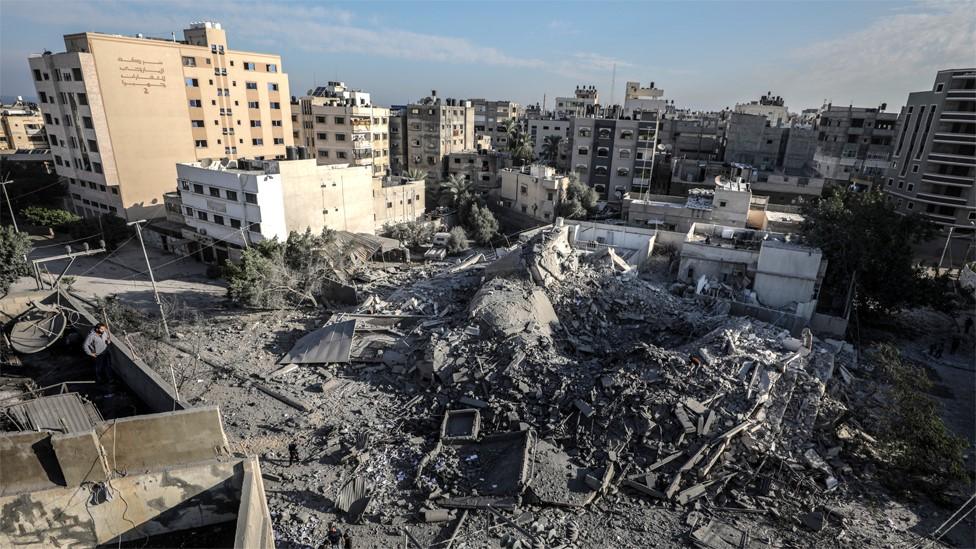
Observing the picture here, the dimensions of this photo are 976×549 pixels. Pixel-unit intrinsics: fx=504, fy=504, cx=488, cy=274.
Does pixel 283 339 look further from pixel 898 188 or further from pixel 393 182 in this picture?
pixel 898 188

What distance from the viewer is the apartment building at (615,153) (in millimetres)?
44906

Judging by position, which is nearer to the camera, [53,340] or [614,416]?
[53,340]

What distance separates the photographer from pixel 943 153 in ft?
121

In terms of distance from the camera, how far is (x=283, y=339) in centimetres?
2023

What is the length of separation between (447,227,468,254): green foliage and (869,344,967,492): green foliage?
26490 millimetres

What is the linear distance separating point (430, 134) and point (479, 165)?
6184 millimetres

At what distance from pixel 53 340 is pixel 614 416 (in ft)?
42.4

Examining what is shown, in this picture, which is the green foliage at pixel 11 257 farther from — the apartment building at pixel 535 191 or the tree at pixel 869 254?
the tree at pixel 869 254

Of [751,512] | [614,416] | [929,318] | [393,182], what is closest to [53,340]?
[614,416]

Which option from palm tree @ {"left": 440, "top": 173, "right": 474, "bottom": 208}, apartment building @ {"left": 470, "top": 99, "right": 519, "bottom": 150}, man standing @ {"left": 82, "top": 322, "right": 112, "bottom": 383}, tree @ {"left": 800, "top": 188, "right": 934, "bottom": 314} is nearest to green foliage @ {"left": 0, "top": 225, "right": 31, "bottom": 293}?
man standing @ {"left": 82, "top": 322, "right": 112, "bottom": 383}

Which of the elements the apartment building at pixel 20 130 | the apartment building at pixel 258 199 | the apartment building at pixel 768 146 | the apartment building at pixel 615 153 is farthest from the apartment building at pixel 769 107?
the apartment building at pixel 20 130

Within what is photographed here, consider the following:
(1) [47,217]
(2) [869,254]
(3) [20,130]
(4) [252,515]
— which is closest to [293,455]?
(4) [252,515]

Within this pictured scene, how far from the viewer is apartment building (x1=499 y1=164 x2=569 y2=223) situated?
135 ft

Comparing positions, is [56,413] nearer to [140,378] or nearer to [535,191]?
[140,378]
